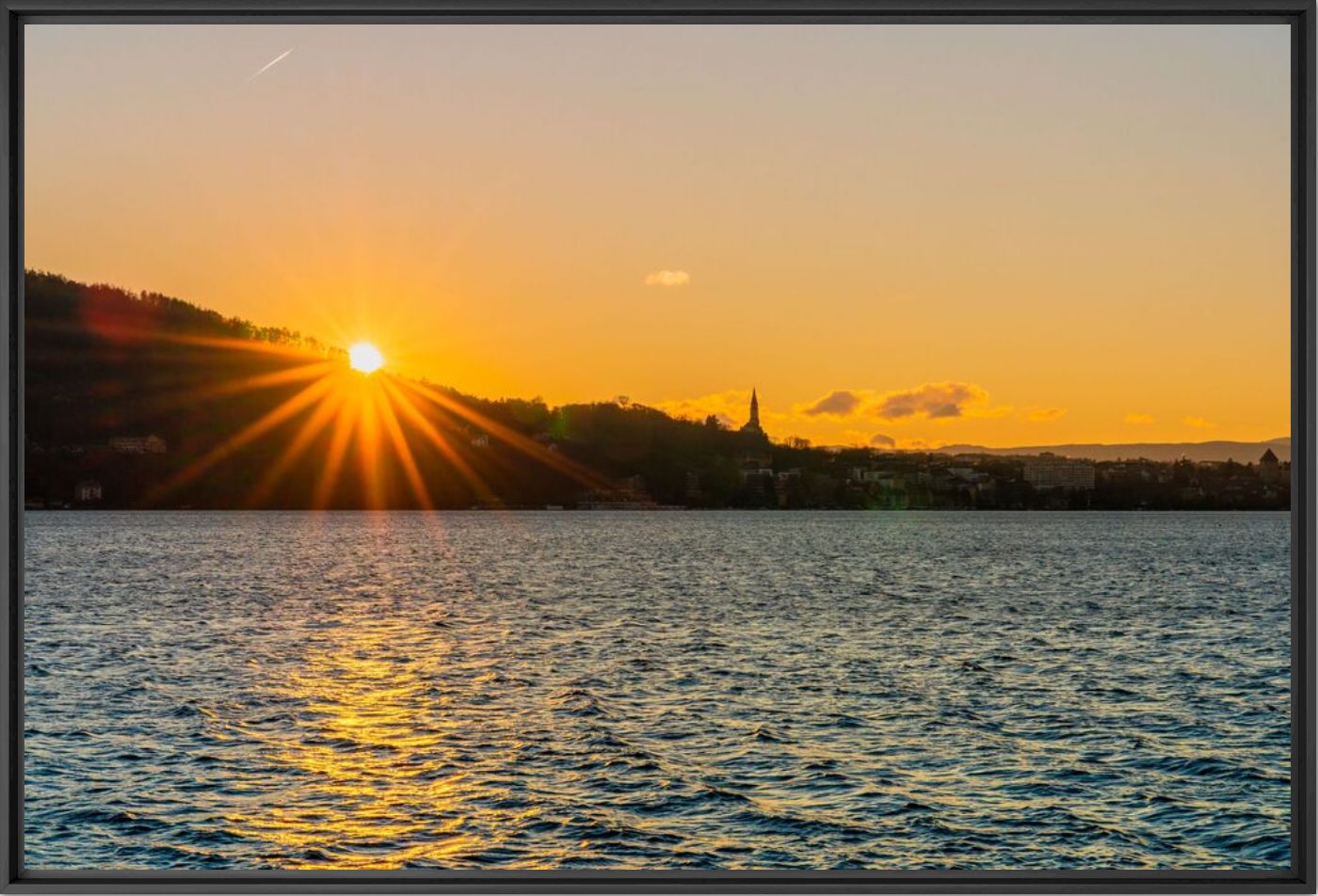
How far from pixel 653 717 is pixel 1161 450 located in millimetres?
43474

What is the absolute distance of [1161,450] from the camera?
5297 centimetres

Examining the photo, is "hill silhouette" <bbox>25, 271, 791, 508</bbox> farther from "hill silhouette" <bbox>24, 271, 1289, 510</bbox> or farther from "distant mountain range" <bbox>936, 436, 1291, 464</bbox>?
"distant mountain range" <bbox>936, 436, 1291, 464</bbox>

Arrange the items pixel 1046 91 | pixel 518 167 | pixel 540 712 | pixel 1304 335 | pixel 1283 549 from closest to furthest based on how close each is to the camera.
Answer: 1. pixel 1304 335
2. pixel 540 712
3. pixel 1283 549
4. pixel 518 167
5. pixel 1046 91

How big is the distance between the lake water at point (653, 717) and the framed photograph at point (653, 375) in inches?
9.7

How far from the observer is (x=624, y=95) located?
52906 millimetres

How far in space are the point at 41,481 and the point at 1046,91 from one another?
52.6m

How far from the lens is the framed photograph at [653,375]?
22.3m

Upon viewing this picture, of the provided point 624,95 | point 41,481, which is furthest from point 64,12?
point 41,481

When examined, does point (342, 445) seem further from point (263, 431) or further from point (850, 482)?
point (850, 482)

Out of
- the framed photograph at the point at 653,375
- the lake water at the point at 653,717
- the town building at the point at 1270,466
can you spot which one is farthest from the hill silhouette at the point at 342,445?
the lake water at the point at 653,717

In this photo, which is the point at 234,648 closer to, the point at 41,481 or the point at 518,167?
the point at 518,167

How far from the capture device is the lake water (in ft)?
30.2

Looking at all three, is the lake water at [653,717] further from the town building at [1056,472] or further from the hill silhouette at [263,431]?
the hill silhouette at [263,431]

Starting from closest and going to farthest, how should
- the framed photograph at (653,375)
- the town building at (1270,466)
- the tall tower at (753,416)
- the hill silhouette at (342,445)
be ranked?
1. the framed photograph at (653,375)
2. the town building at (1270,466)
3. the tall tower at (753,416)
4. the hill silhouette at (342,445)
